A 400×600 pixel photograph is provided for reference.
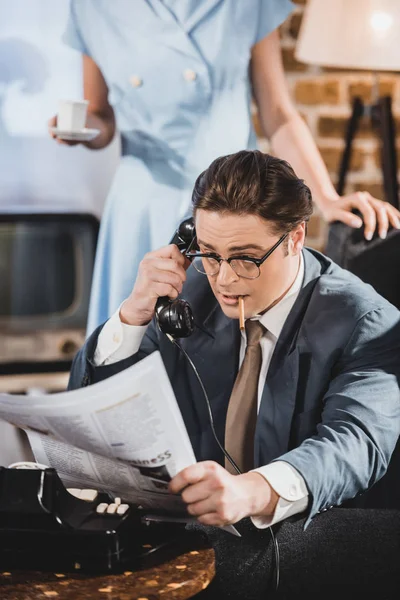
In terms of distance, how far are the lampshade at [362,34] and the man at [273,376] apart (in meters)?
0.97

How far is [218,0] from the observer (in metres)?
2.71

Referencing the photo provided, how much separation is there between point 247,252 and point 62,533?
0.60 metres

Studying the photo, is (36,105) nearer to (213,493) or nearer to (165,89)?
(165,89)


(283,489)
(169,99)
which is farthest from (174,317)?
(169,99)

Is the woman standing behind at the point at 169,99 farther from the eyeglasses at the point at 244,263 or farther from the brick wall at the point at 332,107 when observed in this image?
the eyeglasses at the point at 244,263

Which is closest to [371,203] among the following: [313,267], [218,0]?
[313,267]

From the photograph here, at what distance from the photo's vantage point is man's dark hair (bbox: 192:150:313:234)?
1.60 m

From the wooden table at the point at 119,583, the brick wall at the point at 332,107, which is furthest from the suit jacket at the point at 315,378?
the brick wall at the point at 332,107

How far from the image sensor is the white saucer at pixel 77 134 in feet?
8.98

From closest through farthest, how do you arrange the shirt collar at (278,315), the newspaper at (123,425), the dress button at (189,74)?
the newspaper at (123,425) < the shirt collar at (278,315) < the dress button at (189,74)

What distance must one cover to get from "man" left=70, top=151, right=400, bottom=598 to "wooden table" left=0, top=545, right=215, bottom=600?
2.9 inches

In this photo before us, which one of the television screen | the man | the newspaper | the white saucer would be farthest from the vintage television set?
the newspaper

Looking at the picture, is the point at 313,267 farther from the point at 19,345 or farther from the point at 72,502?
the point at 19,345

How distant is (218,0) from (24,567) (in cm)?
195
